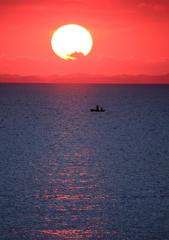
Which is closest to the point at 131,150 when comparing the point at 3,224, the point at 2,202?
the point at 2,202

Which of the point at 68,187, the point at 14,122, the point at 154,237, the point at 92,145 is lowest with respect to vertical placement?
the point at 154,237

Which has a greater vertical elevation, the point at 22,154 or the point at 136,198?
the point at 22,154

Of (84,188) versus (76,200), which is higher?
(84,188)

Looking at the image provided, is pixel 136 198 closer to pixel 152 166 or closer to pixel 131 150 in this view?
pixel 152 166

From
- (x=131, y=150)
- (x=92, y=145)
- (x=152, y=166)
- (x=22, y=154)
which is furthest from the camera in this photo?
(x=92, y=145)

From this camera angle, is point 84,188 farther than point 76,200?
Yes

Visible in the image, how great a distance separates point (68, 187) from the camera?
5656cm

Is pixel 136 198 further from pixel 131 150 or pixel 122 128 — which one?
pixel 122 128

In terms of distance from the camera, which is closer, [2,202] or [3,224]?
[3,224]

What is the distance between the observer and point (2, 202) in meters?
49.8

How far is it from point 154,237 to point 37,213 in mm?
11002

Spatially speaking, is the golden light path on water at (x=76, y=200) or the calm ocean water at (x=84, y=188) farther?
the calm ocean water at (x=84, y=188)

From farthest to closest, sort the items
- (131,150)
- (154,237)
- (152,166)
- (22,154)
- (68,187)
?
1. (131,150)
2. (22,154)
3. (152,166)
4. (68,187)
5. (154,237)

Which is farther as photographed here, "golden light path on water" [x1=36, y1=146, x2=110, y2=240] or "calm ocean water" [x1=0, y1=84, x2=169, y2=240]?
"calm ocean water" [x1=0, y1=84, x2=169, y2=240]
